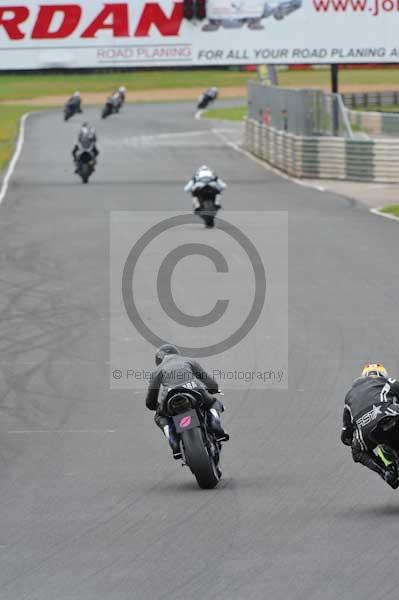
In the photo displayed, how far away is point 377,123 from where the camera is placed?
43281 mm

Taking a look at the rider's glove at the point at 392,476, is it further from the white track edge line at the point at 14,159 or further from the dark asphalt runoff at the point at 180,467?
the white track edge line at the point at 14,159

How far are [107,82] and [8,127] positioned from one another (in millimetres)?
40136

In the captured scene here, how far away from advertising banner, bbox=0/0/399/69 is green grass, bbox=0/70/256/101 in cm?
5765

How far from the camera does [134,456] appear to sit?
12.4m

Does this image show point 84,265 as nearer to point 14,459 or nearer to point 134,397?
point 134,397

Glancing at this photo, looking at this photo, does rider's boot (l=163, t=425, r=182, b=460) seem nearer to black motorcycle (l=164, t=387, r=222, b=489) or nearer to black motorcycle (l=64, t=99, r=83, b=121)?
black motorcycle (l=164, t=387, r=222, b=489)

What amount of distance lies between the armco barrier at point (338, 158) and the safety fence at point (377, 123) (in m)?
0.91

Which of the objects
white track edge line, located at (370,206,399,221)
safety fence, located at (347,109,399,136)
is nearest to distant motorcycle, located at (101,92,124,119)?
safety fence, located at (347,109,399,136)

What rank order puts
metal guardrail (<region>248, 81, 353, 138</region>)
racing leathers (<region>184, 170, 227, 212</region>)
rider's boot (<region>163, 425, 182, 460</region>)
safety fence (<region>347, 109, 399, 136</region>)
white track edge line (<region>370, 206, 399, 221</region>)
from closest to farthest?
1. rider's boot (<region>163, 425, 182, 460</region>)
2. racing leathers (<region>184, 170, 227, 212</region>)
3. white track edge line (<region>370, 206, 399, 221</region>)
4. safety fence (<region>347, 109, 399, 136</region>)
5. metal guardrail (<region>248, 81, 353, 138</region>)

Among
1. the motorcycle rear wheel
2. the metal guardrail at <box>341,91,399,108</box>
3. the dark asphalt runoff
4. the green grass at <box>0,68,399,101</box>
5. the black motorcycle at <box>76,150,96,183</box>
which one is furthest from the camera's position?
the green grass at <box>0,68,399,101</box>

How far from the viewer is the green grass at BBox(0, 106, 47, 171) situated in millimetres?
55047
